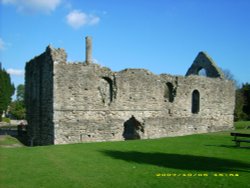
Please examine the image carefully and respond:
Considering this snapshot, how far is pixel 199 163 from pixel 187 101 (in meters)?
15.2

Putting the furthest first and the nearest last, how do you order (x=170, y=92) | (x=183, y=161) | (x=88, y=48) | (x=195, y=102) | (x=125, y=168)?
(x=195, y=102), (x=88, y=48), (x=170, y=92), (x=183, y=161), (x=125, y=168)

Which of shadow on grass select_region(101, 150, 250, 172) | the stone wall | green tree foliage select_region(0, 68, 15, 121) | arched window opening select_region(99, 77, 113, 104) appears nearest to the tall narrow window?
arched window opening select_region(99, 77, 113, 104)

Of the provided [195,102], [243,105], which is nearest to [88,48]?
[195,102]

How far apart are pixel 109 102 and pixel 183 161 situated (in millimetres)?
10620

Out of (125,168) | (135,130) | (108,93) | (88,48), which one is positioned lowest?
Answer: (125,168)

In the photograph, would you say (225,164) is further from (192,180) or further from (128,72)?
(128,72)

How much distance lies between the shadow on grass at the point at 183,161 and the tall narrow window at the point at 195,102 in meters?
14.4

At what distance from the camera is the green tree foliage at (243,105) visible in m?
49.3

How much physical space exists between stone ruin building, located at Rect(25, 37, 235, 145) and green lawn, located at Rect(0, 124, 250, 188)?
5.56m

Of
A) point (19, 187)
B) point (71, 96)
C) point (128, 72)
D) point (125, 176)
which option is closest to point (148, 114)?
point (128, 72)

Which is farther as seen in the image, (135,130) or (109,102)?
(135,130)

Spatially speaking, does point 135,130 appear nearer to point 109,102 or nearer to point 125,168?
point 109,102

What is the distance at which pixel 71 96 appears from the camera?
68.4 ft

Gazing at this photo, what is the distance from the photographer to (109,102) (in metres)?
22.5
